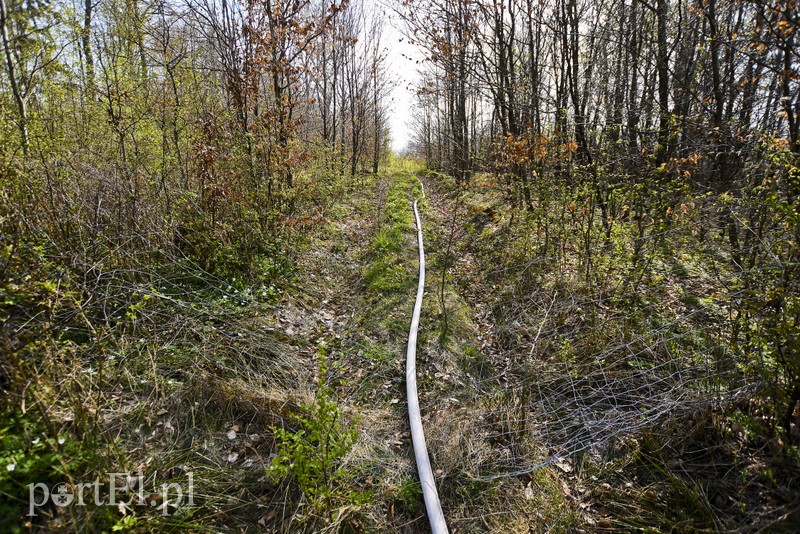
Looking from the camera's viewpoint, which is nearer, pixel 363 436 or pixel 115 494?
pixel 115 494

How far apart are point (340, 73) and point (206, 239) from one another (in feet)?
49.8

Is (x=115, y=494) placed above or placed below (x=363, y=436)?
above

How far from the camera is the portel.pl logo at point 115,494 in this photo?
73.5 inches

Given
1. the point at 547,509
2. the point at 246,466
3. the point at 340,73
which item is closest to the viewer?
the point at 547,509

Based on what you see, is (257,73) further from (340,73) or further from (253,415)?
(340,73)

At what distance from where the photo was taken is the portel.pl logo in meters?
1.87

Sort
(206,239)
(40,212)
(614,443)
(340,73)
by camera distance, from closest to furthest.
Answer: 1. (614,443)
2. (40,212)
3. (206,239)
4. (340,73)

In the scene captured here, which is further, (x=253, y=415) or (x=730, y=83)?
(x=730, y=83)

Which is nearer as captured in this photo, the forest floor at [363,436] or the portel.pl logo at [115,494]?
the portel.pl logo at [115,494]

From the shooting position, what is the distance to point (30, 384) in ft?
6.75

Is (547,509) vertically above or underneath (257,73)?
underneath

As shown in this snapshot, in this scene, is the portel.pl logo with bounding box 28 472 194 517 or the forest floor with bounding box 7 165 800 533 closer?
the portel.pl logo with bounding box 28 472 194 517

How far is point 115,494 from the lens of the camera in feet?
6.67

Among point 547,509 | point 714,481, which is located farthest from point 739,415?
point 547,509
